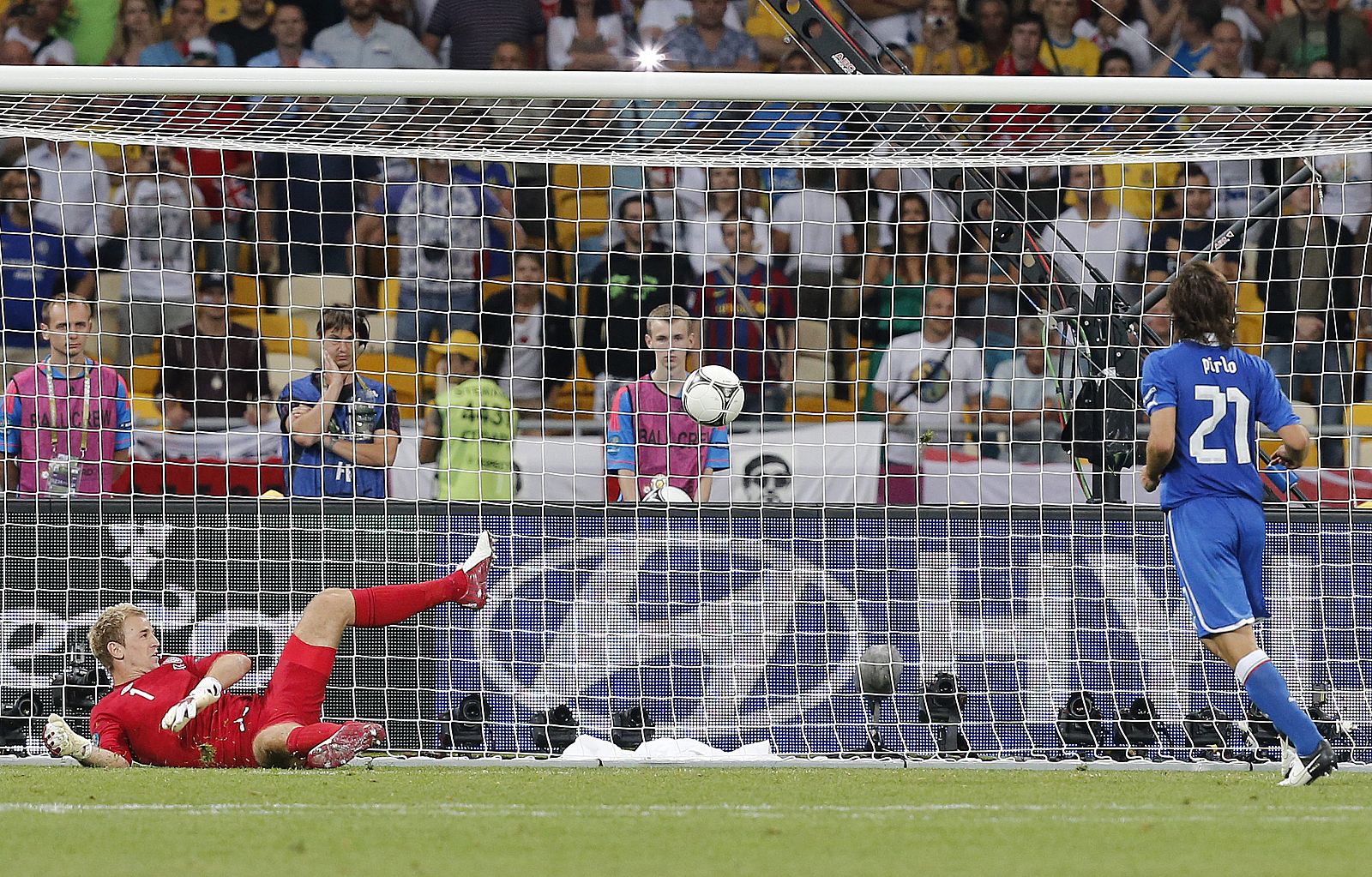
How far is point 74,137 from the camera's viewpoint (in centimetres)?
720

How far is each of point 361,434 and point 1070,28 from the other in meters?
6.32

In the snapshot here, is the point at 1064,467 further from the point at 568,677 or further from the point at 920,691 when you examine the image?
the point at 568,677

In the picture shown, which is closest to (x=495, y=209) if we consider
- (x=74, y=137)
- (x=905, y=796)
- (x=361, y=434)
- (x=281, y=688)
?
(x=361, y=434)

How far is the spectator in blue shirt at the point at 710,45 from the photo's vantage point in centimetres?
1155

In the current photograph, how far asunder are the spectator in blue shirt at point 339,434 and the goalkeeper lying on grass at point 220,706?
1.47 m

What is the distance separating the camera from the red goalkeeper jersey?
606cm

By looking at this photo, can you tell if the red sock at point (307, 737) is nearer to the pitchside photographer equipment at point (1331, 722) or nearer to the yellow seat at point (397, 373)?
the yellow seat at point (397, 373)

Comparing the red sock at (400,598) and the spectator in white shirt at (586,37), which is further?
the spectator in white shirt at (586,37)

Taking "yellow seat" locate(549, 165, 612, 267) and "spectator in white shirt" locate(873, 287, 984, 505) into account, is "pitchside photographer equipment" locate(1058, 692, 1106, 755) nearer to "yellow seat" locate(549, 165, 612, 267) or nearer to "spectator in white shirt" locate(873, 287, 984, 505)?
"spectator in white shirt" locate(873, 287, 984, 505)

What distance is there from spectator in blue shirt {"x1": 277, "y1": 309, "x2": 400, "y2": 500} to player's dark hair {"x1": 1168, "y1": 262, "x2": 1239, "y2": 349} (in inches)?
152

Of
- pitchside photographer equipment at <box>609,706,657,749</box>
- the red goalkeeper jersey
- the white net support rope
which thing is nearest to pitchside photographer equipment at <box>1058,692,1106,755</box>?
pitchside photographer equipment at <box>609,706,657,749</box>

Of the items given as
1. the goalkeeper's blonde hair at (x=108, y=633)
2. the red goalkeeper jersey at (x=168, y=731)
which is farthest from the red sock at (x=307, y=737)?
the goalkeeper's blonde hair at (x=108, y=633)

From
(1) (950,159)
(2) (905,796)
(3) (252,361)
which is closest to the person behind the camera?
(2) (905,796)

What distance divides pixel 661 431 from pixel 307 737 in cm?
261
